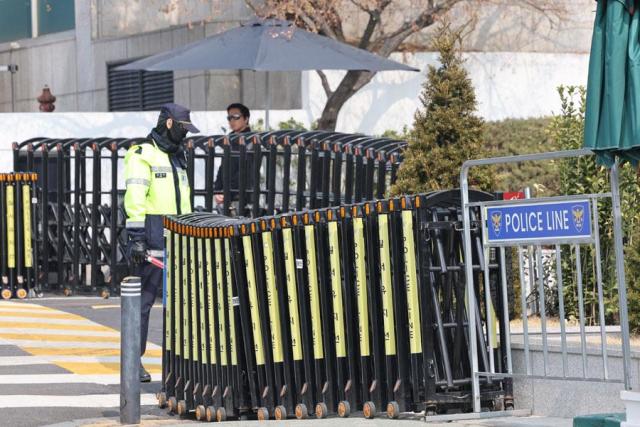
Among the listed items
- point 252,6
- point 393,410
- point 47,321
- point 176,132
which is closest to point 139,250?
point 176,132

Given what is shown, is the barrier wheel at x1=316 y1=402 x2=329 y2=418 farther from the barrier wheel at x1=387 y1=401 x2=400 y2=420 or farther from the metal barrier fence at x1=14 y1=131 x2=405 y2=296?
the metal barrier fence at x1=14 y1=131 x2=405 y2=296

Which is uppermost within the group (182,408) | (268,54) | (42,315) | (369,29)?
(369,29)

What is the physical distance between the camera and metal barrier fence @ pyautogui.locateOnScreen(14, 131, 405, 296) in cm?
1639

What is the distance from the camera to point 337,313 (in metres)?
9.30

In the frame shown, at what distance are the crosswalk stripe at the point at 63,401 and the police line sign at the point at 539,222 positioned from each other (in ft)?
11.2

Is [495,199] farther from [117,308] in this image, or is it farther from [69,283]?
[69,283]

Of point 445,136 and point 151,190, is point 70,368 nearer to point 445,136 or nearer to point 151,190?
point 151,190

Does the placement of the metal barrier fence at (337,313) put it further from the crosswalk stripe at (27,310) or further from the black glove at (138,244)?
the crosswalk stripe at (27,310)

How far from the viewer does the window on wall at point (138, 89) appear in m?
26.6

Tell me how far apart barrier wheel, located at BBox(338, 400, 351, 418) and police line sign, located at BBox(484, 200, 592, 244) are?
1.28 m

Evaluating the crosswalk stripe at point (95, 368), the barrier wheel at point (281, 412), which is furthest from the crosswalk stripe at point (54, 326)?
the barrier wheel at point (281, 412)

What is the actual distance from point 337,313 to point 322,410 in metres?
0.59

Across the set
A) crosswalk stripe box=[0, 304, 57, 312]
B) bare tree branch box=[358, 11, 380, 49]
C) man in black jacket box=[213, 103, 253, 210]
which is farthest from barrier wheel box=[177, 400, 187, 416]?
bare tree branch box=[358, 11, 380, 49]

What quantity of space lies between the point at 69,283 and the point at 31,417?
27.3 ft
